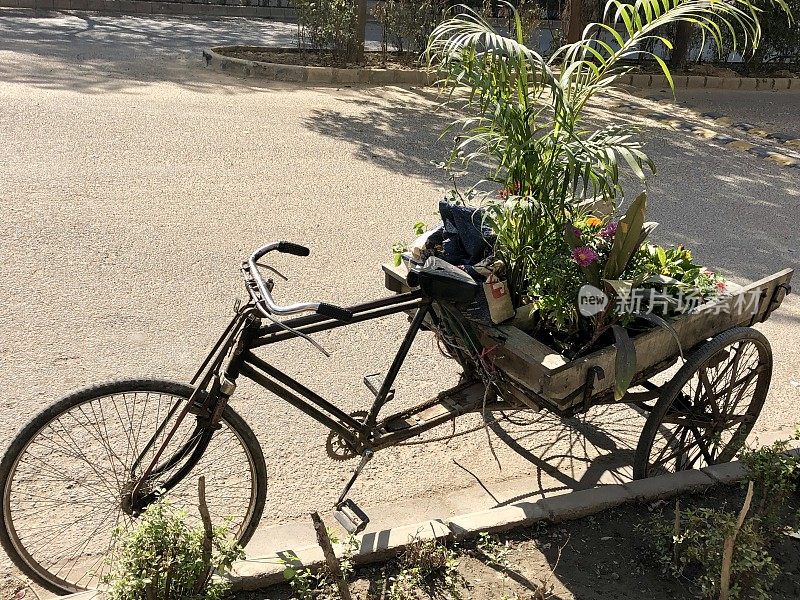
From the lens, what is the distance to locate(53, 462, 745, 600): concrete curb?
103 inches

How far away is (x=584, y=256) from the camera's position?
3.01 meters

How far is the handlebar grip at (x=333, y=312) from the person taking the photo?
8.04 feet

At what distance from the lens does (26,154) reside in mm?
6695

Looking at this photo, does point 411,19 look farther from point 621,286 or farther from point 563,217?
point 621,286

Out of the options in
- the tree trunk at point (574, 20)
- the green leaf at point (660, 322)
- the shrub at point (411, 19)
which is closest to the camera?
the green leaf at point (660, 322)

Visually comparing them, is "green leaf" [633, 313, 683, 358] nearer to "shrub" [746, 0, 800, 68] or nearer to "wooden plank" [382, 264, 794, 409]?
"wooden plank" [382, 264, 794, 409]

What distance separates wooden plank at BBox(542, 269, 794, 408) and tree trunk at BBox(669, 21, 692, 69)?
10297 mm

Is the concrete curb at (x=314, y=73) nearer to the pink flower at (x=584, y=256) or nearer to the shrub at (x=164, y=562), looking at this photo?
the pink flower at (x=584, y=256)

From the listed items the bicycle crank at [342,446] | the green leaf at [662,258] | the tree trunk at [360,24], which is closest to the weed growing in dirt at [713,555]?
the green leaf at [662,258]

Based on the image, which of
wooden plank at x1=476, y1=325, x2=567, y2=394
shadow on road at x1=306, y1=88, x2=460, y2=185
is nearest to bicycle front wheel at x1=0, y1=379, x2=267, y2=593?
wooden plank at x1=476, y1=325, x2=567, y2=394

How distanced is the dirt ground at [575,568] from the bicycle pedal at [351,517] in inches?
6.4

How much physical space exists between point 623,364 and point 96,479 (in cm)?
211

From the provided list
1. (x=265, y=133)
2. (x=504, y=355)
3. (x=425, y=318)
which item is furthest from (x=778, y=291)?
(x=265, y=133)

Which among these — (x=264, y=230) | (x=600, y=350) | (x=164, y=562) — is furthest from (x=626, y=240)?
(x=264, y=230)
